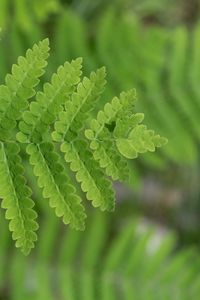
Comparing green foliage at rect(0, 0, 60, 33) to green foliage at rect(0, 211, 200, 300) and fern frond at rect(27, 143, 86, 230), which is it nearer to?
green foliage at rect(0, 211, 200, 300)

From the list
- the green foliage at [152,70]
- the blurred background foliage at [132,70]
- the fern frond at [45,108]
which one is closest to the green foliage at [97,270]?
the blurred background foliage at [132,70]

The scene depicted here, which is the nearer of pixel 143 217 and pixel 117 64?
pixel 117 64

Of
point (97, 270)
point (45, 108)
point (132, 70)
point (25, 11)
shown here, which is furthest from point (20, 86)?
point (97, 270)

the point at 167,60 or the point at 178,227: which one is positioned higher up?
the point at 167,60

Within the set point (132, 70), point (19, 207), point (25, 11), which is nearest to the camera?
point (19, 207)

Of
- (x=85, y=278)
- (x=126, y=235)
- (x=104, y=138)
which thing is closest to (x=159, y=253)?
(x=126, y=235)

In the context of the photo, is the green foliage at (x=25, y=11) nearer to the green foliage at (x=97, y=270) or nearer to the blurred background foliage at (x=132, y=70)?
the blurred background foliage at (x=132, y=70)

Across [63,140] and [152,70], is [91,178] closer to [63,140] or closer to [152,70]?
[63,140]

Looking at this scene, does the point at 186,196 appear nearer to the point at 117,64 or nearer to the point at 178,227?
the point at 178,227
